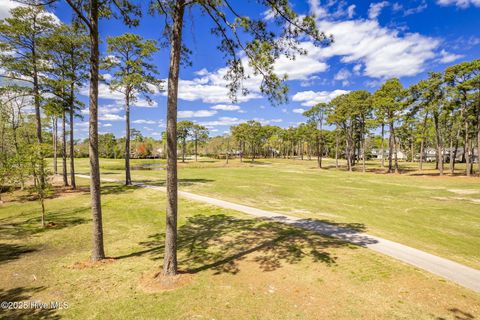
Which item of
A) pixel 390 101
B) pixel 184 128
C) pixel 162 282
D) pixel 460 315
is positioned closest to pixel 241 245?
pixel 162 282

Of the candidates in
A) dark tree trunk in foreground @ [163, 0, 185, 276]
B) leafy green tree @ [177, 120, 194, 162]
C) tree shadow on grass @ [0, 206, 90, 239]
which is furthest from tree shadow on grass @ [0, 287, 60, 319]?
leafy green tree @ [177, 120, 194, 162]

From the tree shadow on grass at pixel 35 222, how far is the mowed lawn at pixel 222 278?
0.13 metres

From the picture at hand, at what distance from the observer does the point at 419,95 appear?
35.2 m

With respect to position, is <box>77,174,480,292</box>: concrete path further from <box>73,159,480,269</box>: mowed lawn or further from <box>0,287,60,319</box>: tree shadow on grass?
<box>0,287,60,319</box>: tree shadow on grass

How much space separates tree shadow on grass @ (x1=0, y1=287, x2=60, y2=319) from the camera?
220 inches

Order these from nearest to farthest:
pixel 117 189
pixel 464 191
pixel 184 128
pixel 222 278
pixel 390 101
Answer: pixel 222 278 < pixel 117 189 < pixel 464 191 < pixel 390 101 < pixel 184 128

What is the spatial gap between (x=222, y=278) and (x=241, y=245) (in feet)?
8.15

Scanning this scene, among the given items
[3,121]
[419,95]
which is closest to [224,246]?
[3,121]

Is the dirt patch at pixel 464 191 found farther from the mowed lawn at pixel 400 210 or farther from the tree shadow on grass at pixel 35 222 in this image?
the tree shadow on grass at pixel 35 222

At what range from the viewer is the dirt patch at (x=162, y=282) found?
264 inches

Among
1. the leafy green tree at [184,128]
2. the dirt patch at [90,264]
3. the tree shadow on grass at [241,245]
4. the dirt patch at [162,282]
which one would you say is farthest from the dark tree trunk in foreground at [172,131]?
the leafy green tree at [184,128]

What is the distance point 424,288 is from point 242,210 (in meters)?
9.78

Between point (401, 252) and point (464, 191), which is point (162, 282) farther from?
point (464, 191)

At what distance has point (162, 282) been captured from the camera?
694cm
